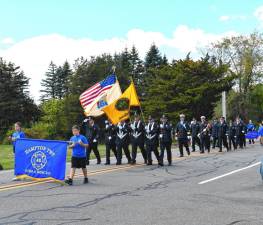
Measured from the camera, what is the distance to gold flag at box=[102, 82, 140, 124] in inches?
730

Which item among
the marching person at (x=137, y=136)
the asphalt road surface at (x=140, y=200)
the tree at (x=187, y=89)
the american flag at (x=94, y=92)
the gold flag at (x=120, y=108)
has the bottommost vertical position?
the asphalt road surface at (x=140, y=200)

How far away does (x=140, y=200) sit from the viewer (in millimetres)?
9852

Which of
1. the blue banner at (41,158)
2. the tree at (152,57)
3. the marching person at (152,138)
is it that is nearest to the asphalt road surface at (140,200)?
the blue banner at (41,158)

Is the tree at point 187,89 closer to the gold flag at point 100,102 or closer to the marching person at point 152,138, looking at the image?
the gold flag at point 100,102

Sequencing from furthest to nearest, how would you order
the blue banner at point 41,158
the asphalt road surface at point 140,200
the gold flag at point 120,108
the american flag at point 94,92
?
the american flag at point 94,92, the gold flag at point 120,108, the blue banner at point 41,158, the asphalt road surface at point 140,200

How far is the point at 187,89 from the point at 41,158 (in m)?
37.4

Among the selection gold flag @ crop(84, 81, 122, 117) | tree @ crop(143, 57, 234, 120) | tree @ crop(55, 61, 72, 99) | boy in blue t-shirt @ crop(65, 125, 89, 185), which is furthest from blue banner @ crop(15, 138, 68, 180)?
tree @ crop(55, 61, 72, 99)

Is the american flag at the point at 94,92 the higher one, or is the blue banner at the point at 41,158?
the american flag at the point at 94,92

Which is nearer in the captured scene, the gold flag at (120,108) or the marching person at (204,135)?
the gold flag at (120,108)

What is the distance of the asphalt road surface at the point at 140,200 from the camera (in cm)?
804

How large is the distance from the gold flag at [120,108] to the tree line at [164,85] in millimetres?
29092

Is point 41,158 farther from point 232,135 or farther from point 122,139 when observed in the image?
point 232,135

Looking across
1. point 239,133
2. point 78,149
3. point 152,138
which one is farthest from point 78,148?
point 239,133

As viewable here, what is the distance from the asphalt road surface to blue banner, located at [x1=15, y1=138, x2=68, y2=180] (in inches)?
17.0
